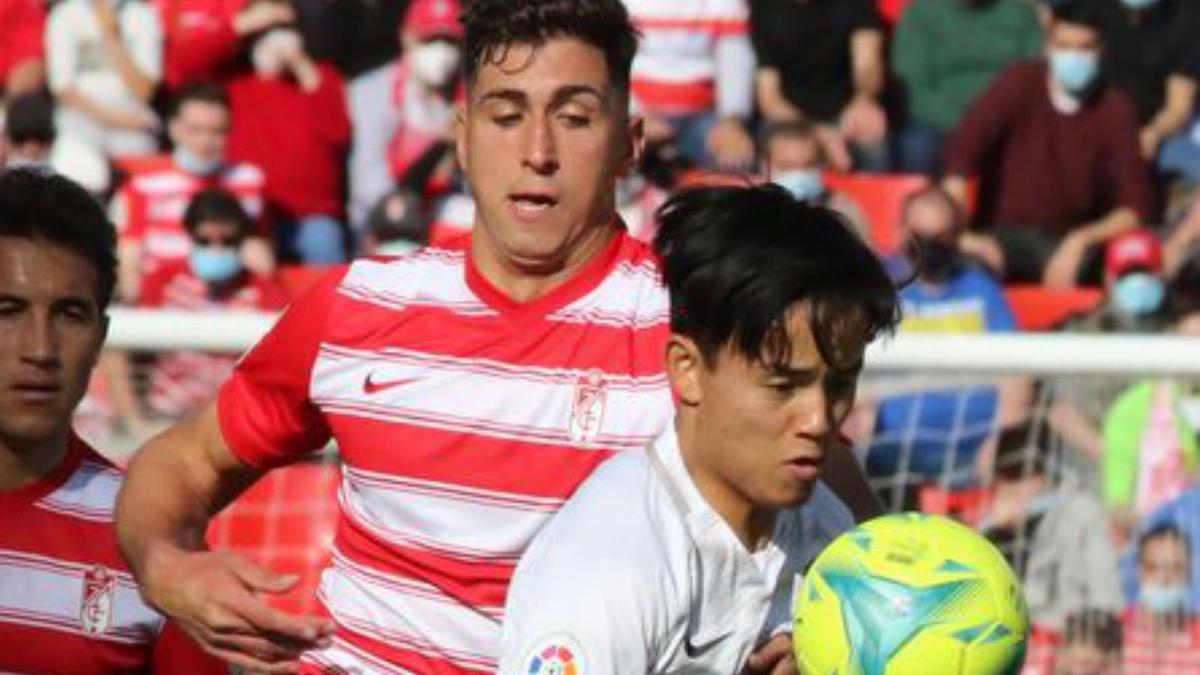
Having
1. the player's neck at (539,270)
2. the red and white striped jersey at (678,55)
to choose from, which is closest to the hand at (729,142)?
the red and white striped jersey at (678,55)

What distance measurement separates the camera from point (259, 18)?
39.3 ft

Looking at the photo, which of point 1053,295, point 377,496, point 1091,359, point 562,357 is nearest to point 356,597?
point 377,496

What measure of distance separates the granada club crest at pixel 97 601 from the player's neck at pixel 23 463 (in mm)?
231

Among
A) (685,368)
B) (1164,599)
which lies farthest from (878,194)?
(685,368)

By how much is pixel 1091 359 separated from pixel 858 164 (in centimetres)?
387

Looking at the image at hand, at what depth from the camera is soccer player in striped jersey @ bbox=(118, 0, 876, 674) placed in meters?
4.83

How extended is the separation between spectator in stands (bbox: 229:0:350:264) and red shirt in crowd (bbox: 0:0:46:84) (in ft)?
2.95

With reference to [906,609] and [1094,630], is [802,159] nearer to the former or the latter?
[1094,630]

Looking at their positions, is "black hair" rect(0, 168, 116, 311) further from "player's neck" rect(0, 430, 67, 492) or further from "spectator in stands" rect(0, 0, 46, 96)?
"spectator in stands" rect(0, 0, 46, 96)

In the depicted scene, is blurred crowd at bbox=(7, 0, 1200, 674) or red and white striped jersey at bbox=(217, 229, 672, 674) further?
blurred crowd at bbox=(7, 0, 1200, 674)

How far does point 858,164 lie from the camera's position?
→ 11.4m

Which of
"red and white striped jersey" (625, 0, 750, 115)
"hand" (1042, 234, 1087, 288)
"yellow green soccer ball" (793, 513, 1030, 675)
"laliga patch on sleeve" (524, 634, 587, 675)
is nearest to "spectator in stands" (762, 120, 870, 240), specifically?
"red and white striped jersey" (625, 0, 750, 115)

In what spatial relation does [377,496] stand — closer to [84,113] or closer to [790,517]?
[790,517]

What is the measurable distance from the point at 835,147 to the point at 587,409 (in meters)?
6.62
